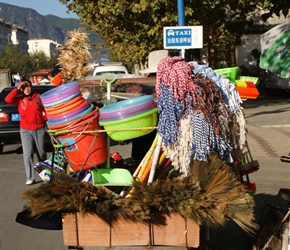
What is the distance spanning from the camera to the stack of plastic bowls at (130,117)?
13.7ft

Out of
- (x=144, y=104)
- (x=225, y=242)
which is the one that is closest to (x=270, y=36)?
(x=225, y=242)

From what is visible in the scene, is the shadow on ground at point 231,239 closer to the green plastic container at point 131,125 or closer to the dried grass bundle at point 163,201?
the green plastic container at point 131,125

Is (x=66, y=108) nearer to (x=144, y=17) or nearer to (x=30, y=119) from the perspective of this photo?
(x=30, y=119)

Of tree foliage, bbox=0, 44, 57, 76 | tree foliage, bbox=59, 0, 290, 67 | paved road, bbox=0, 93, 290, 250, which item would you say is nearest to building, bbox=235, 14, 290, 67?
tree foliage, bbox=59, 0, 290, 67

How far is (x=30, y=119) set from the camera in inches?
352

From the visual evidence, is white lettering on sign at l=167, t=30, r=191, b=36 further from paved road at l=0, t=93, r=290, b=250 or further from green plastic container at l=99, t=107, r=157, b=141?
green plastic container at l=99, t=107, r=157, b=141

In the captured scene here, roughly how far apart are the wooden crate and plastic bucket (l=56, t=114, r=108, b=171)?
803mm

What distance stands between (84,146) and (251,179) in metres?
5.25

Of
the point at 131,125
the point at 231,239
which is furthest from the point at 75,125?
the point at 231,239

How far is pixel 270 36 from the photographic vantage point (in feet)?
26.0

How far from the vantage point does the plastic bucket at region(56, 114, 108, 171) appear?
4.28 metres

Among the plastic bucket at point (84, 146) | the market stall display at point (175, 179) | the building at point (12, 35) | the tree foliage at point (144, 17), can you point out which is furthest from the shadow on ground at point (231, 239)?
the building at point (12, 35)

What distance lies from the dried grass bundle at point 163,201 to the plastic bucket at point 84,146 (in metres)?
0.71

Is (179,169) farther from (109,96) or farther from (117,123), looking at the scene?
(109,96)
